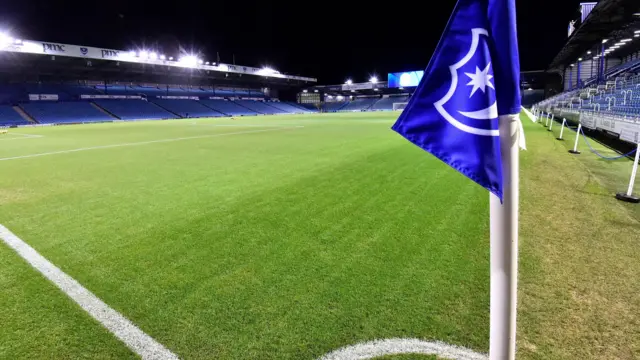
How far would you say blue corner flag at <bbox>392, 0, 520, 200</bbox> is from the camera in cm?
130

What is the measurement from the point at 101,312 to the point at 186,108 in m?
56.0

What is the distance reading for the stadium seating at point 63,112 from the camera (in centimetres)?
3891

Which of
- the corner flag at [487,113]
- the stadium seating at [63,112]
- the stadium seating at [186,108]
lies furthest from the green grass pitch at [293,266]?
the stadium seating at [186,108]

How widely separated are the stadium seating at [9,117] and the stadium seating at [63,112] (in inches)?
51.4

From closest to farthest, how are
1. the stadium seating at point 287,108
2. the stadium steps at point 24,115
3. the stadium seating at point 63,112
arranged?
the stadium steps at point 24,115 → the stadium seating at point 63,112 → the stadium seating at point 287,108

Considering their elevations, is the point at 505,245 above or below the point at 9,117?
below

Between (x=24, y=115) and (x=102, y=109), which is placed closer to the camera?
(x=24, y=115)

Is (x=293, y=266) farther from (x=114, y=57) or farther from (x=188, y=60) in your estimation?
(x=188, y=60)

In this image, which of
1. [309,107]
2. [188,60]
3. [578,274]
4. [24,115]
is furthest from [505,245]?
[309,107]

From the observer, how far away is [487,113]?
4.35 ft

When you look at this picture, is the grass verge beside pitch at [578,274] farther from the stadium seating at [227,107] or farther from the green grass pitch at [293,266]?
the stadium seating at [227,107]

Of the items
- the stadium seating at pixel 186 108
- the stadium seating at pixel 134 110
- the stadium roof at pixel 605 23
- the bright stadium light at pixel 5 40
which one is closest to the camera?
the stadium roof at pixel 605 23

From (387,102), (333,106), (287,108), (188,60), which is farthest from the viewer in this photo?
(333,106)

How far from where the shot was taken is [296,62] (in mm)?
75688
